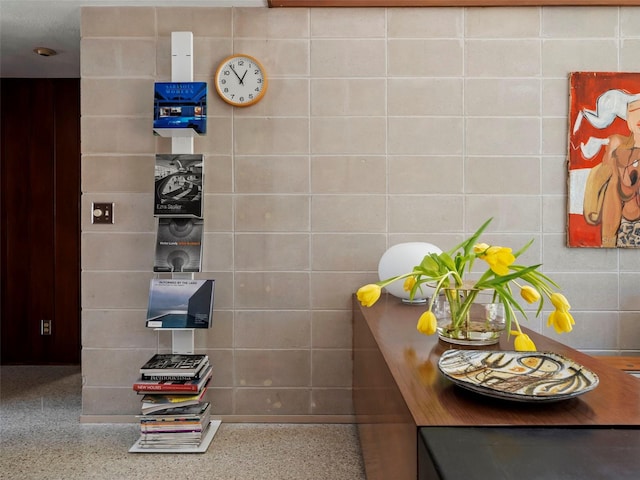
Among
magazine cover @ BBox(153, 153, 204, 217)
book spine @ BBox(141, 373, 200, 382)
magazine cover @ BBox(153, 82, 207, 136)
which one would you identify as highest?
magazine cover @ BBox(153, 82, 207, 136)

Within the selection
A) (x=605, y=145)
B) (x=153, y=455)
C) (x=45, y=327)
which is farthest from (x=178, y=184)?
(x=605, y=145)

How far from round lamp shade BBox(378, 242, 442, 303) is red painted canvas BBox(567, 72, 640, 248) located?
95 centimetres

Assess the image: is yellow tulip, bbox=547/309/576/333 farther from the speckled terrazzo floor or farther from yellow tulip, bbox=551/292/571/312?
the speckled terrazzo floor

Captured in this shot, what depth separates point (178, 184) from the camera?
233 centimetres

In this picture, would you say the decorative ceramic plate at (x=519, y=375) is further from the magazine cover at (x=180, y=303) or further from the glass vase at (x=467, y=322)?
the magazine cover at (x=180, y=303)

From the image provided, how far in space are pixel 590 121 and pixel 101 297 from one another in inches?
106

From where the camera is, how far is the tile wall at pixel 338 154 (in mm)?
2445

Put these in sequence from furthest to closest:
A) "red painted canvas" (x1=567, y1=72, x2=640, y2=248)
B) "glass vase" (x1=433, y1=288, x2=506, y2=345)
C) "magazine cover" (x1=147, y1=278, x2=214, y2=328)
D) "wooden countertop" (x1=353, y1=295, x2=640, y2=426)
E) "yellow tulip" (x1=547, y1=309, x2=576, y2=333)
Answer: "red painted canvas" (x1=567, y1=72, x2=640, y2=248), "magazine cover" (x1=147, y1=278, x2=214, y2=328), "glass vase" (x1=433, y1=288, x2=506, y2=345), "yellow tulip" (x1=547, y1=309, x2=576, y2=333), "wooden countertop" (x1=353, y1=295, x2=640, y2=426)

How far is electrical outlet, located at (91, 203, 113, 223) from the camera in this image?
246 centimetres

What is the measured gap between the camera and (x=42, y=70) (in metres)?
A: 3.39

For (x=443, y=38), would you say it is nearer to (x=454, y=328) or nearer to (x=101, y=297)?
(x=454, y=328)

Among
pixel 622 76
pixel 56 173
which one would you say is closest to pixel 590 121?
pixel 622 76

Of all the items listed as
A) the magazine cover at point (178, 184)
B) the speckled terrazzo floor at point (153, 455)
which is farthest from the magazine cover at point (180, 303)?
the speckled terrazzo floor at point (153, 455)

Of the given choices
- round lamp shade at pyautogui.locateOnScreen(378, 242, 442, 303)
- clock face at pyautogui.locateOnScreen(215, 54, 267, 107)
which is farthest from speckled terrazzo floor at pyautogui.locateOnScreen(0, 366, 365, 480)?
clock face at pyautogui.locateOnScreen(215, 54, 267, 107)
